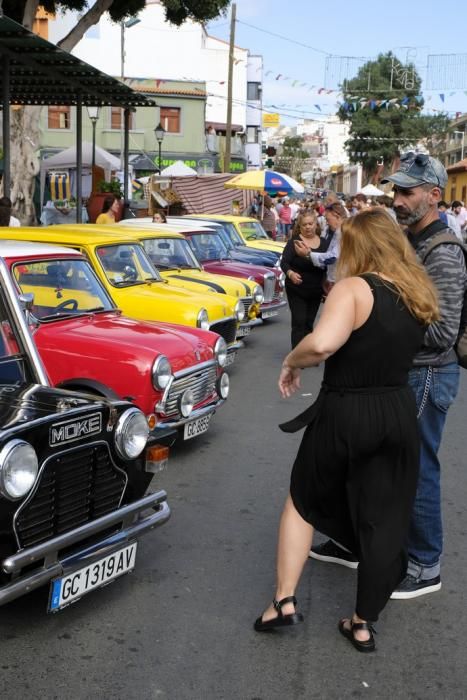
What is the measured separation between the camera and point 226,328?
9375mm

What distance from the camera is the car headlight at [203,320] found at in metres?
8.34

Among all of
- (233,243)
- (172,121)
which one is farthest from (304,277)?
(172,121)

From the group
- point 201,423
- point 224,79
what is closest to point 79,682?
point 201,423

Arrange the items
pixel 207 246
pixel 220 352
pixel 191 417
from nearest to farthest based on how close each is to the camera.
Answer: pixel 191 417
pixel 220 352
pixel 207 246

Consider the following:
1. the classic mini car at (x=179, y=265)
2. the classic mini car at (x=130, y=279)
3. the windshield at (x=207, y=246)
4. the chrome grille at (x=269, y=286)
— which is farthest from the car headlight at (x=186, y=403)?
the chrome grille at (x=269, y=286)

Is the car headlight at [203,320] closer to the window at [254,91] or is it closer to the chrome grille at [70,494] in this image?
the chrome grille at [70,494]

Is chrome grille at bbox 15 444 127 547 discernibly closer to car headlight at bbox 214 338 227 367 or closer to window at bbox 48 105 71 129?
car headlight at bbox 214 338 227 367

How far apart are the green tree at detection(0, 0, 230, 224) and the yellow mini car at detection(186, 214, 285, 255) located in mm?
5273

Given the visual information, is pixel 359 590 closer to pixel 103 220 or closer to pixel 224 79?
pixel 103 220

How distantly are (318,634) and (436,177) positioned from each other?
2203 millimetres

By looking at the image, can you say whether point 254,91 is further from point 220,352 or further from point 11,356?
point 11,356

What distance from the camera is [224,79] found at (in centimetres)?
6288

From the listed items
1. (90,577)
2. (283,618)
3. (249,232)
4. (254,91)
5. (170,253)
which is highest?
(254,91)

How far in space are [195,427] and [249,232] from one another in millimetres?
11998
